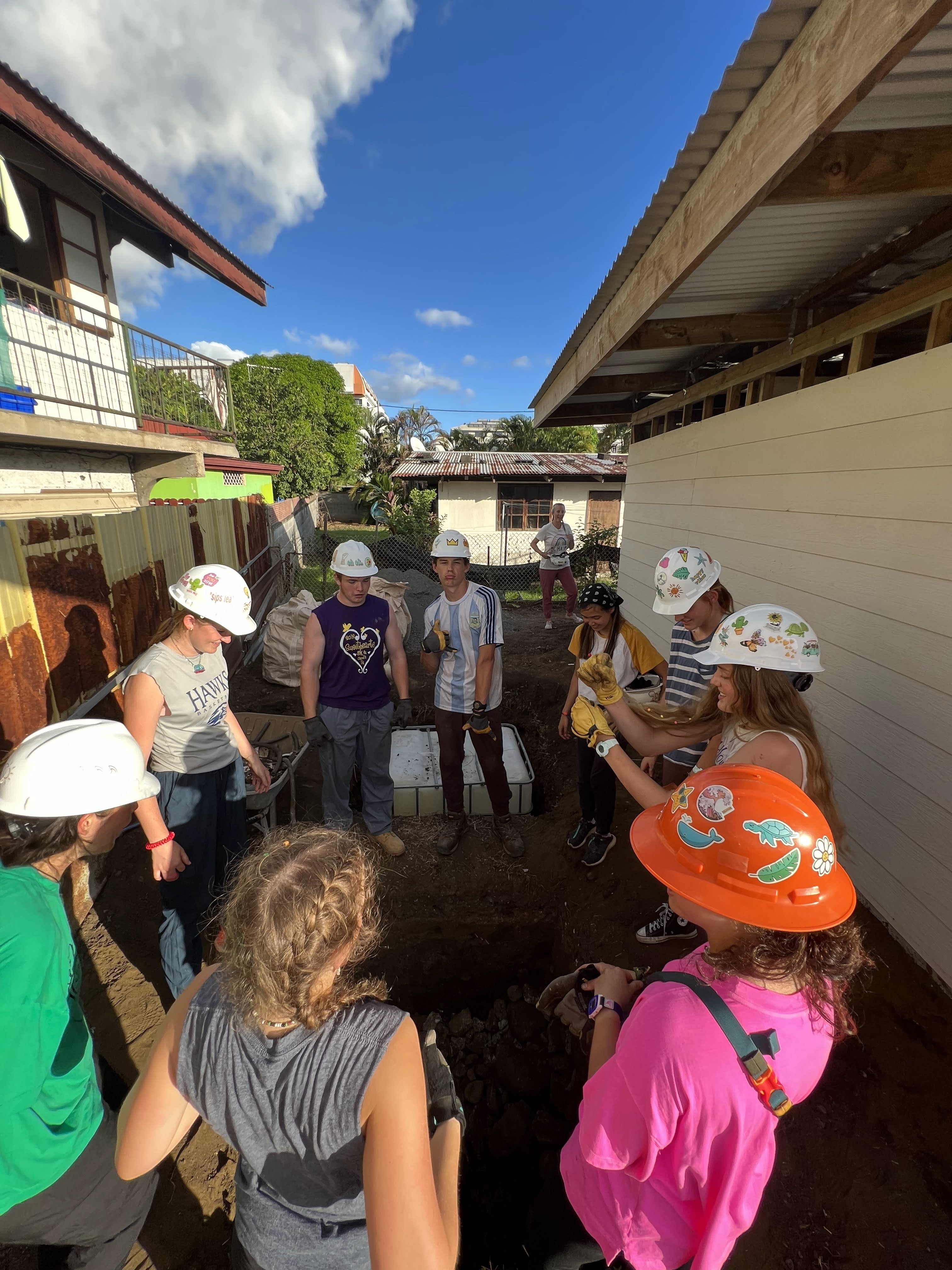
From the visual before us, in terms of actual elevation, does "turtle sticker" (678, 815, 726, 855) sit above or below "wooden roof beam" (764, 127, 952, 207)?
below

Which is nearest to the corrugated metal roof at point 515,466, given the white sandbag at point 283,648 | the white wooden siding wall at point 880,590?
the white sandbag at point 283,648

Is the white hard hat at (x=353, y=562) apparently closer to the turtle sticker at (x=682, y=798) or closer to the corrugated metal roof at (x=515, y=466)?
the turtle sticker at (x=682, y=798)

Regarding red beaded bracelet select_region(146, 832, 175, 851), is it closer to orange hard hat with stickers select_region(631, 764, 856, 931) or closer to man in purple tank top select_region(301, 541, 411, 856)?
man in purple tank top select_region(301, 541, 411, 856)

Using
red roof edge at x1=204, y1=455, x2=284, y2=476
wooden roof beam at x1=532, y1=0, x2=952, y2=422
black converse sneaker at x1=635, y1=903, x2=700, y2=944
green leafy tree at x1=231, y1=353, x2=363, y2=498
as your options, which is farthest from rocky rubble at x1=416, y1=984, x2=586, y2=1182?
green leafy tree at x1=231, y1=353, x2=363, y2=498

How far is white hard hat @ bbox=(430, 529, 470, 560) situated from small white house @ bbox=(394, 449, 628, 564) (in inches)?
500

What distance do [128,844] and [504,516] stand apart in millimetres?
14655

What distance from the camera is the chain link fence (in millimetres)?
12195

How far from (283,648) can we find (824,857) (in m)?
6.14

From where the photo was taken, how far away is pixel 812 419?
314 cm

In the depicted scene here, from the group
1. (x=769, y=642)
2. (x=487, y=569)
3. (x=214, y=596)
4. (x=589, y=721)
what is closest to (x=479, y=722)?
(x=589, y=721)

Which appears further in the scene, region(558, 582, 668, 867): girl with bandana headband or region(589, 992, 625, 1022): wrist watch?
region(558, 582, 668, 867): girl with bandana headband

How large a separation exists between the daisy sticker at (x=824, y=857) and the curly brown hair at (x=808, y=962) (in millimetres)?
124

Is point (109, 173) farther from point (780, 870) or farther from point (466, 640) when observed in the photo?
point (780, 870)

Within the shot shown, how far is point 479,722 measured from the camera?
11.7 ft
